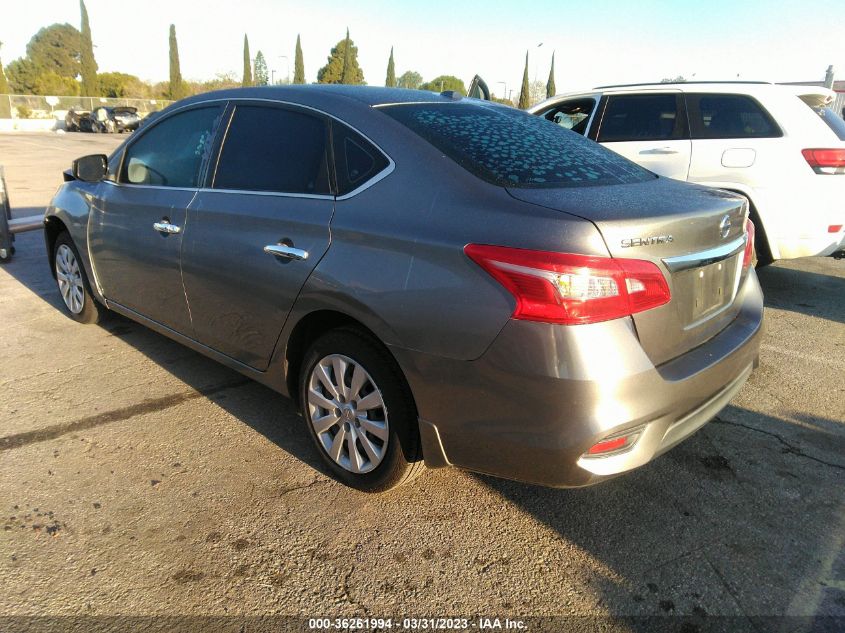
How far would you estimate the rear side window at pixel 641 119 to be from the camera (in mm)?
5906

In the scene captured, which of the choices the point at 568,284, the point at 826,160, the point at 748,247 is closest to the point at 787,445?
the point at 748,247

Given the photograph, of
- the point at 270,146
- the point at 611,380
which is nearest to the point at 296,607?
the point at 611,380

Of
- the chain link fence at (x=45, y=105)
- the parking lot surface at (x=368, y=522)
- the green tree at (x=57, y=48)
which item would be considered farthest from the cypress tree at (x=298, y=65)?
the parking lot surface at (x=368, y=522)

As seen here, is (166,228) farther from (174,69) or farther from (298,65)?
(298,65)

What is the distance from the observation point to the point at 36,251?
7.54m

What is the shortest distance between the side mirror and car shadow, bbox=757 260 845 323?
5379mm

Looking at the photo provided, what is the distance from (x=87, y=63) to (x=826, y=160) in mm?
62079

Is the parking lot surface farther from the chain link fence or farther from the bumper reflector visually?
the chain link fence

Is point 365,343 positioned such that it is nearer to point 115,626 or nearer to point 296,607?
point 296,607

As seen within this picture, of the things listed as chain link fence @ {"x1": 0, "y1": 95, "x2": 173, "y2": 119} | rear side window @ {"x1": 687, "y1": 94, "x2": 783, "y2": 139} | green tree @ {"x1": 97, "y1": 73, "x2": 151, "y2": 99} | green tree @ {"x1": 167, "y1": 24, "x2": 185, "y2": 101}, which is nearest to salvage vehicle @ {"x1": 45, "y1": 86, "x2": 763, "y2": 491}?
rear side window @ {"x1": 687, "y1": 94, "x2": 783, "y2": 139}

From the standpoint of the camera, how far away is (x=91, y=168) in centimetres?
420

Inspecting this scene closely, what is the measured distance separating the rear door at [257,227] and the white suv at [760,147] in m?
4.06

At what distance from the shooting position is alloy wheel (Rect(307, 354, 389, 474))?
2590 mm

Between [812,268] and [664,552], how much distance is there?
5932 mm
